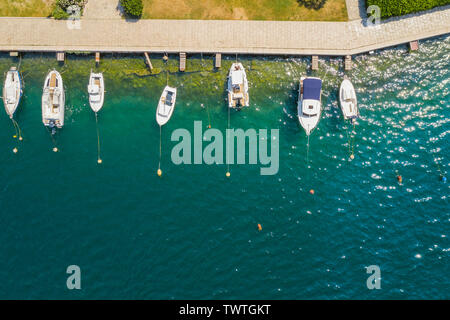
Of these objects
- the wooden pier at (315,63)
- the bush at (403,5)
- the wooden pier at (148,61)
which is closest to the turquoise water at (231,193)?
the wooden pier at (148,61)

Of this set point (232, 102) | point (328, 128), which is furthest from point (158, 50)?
point (328, 128)

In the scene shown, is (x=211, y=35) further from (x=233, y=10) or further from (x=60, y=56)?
(x=60, y=56)

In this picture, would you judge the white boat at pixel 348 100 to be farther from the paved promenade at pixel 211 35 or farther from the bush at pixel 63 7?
the bush at pixel 63 7

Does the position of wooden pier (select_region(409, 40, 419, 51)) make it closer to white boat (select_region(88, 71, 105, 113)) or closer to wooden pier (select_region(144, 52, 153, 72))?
wooden pier (select_region(144, 52, 153, 72))

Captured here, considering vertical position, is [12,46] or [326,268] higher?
[12,46]

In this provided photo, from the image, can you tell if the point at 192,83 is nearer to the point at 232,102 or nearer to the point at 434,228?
the point at 232,102

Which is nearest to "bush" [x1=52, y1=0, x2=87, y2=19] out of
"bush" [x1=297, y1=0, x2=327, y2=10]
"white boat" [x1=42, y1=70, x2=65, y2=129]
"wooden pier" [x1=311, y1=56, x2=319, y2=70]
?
"white boat" [x1=42, y1=70, x2=65, y2=129]
